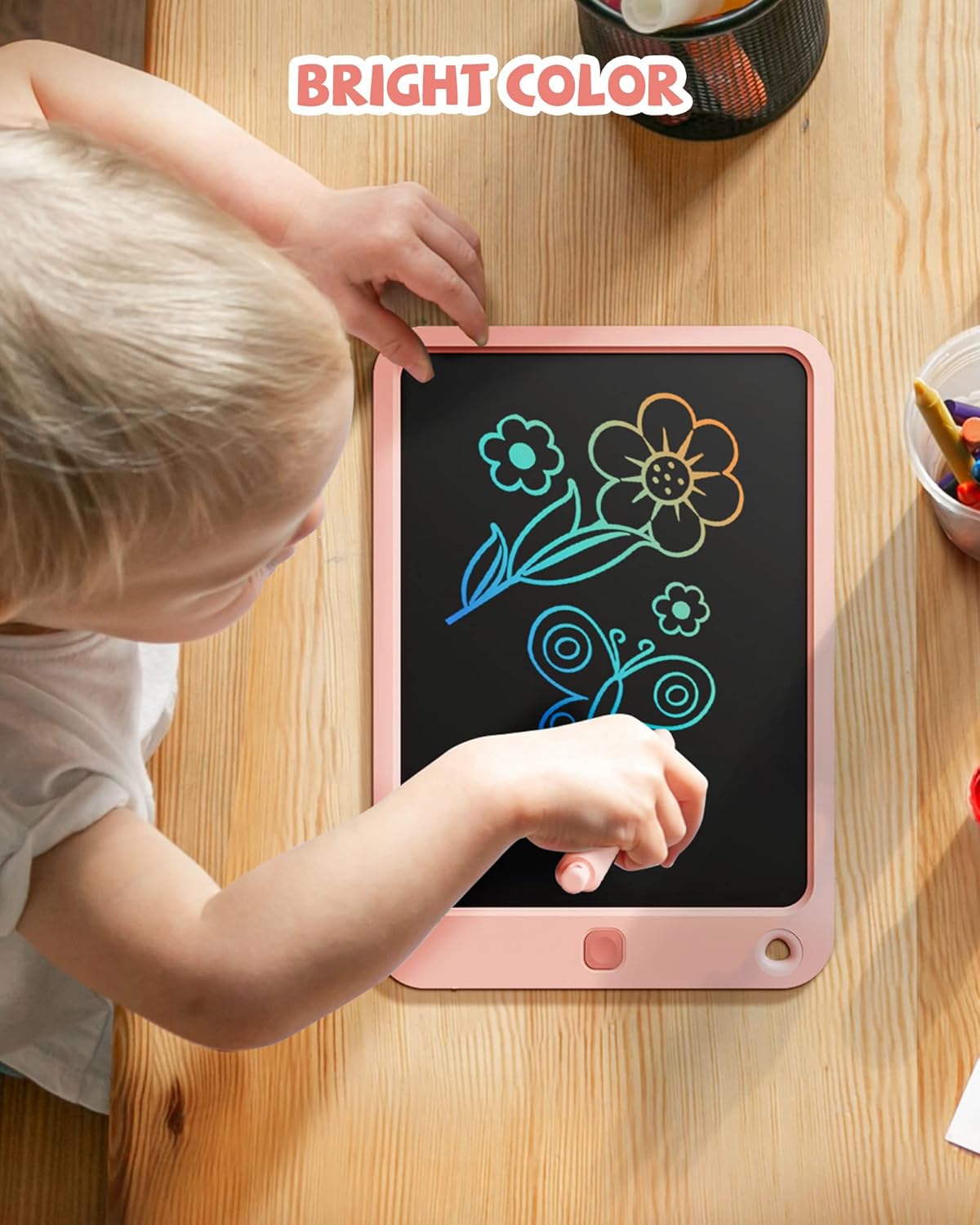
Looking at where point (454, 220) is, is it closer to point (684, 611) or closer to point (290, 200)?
point (290, 200)

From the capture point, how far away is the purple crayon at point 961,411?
58 cm

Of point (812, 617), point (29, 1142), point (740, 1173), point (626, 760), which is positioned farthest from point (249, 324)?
point (29, 1142)

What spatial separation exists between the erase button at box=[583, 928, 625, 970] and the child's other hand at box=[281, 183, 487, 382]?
1.10 ft

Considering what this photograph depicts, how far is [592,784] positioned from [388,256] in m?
0.32

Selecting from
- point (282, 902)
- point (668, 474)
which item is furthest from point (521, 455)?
point (282, 902)

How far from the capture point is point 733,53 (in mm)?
581

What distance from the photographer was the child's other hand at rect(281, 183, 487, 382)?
0.64 metres

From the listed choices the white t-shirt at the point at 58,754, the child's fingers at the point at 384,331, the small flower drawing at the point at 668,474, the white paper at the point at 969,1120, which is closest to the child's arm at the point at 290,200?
the child's fingers at the point at 384,331

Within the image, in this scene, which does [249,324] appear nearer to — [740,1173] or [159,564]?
[159,564]

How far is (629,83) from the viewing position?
635 mm

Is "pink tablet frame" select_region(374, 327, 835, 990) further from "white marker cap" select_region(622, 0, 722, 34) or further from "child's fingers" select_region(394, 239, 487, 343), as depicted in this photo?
"white marker cap" select_region(622, 0, 722, 34)

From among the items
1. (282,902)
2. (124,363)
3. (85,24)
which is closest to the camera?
(124,363)

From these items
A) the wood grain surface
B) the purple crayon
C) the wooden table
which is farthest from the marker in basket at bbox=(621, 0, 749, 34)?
the wood grain surface

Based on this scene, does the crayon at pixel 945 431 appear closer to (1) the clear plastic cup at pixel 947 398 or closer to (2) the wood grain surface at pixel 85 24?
(1) the clear plastic cup at pixel 947 398
